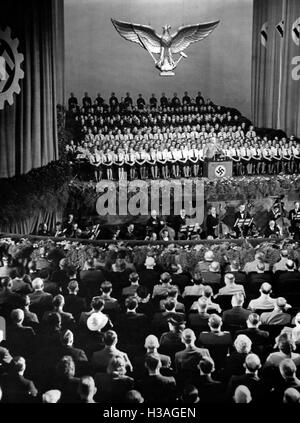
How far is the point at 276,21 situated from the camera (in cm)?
1560

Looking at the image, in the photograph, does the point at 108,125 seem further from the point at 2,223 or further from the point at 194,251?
the point at 194,251

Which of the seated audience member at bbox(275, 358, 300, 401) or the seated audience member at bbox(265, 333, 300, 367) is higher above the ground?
the seated audience member at bbox(265, 333, 300, 367)

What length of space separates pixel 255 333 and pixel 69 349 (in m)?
2.66

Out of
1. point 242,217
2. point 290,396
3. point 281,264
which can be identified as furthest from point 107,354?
point 242,217

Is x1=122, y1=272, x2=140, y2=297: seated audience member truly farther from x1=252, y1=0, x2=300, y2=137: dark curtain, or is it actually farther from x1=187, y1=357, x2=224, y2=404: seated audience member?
x1=252, y1=0, x2=300, y2=137: dark curtain

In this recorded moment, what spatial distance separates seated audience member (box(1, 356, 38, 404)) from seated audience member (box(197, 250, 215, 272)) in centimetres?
312

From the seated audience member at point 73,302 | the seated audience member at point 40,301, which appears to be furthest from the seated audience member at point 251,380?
the seated audience member at point 40,301

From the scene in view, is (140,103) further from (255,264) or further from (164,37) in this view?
(255,264)

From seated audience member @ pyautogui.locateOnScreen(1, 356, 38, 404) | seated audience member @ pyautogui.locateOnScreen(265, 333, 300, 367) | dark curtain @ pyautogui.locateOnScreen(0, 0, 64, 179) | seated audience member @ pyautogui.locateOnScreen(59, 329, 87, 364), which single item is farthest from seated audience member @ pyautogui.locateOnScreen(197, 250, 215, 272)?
dark curtain @ pyautogui.locateOnScreen(0, 0, 64, 179)

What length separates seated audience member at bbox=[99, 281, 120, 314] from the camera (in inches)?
398

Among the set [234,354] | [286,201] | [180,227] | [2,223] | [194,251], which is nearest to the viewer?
[234,354]

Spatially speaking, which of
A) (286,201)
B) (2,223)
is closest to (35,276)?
(2,223)
